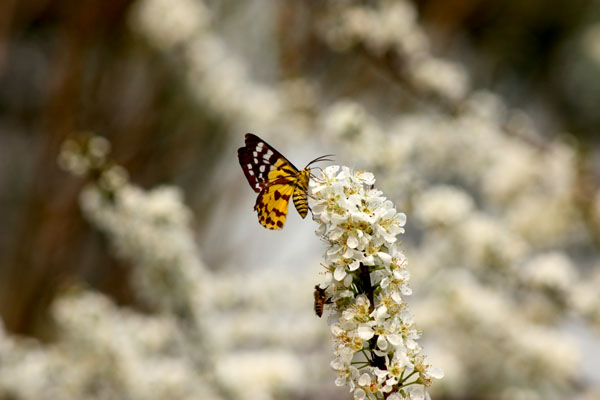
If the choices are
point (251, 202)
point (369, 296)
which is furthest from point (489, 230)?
point (251, 202)

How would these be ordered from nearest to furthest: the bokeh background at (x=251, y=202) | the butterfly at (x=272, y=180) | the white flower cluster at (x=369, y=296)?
the white flower cluster at (x=369, y=296)
the butterfly at (x=272, y=180)
the bokeh background at (x=251, y=202)

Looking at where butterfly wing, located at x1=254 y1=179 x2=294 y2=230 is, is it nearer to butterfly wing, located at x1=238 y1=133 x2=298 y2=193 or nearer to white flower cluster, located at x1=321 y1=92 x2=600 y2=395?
butterfly wing, located at x1=238 y1=133 x2=298 y2=193

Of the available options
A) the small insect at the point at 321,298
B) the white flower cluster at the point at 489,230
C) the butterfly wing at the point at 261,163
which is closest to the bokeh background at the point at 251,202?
the white flower cluster at the point at 489,230

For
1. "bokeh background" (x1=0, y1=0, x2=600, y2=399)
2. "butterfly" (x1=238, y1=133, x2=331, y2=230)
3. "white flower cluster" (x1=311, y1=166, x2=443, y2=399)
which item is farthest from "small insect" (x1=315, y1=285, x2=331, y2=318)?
"bokeh background" (x1=0, y1=0, x2=600, y2=399)

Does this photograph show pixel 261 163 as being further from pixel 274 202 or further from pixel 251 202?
pixel 251 202

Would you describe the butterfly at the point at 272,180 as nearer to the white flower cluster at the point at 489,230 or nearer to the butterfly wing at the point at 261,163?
the butterfly wing at the point at 261,163
